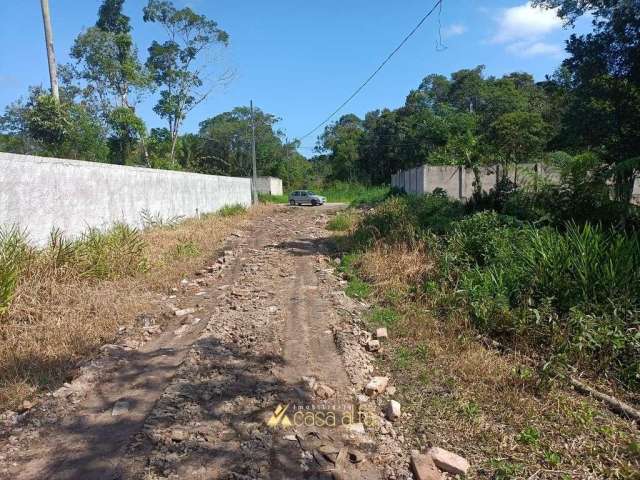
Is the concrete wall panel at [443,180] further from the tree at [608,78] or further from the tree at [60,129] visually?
the tree at [60,129]

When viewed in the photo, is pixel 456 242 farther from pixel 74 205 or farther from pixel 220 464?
pixel 74 205

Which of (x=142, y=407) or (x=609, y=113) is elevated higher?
(x=609, y=113)

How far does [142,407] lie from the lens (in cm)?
314

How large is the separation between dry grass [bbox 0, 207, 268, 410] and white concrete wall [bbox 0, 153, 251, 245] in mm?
1586

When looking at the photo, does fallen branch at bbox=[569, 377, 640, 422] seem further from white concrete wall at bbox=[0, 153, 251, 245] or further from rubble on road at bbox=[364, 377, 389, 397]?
white concrete wall at bbox=[0, 153, 251, 245]

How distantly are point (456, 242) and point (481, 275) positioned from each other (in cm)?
140

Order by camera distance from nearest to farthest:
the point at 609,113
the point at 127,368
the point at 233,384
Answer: the point at 233,384 < the point at 127,368 < the point at 609,113

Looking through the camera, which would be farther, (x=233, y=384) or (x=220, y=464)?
(x=233, y=384)

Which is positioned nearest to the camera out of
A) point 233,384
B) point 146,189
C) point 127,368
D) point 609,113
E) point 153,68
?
point 233,384

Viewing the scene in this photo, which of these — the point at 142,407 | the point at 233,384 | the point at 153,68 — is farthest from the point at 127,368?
the point at 153,68

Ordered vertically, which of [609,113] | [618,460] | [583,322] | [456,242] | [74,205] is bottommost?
[618,460]

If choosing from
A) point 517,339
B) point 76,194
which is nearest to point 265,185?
point 76,194

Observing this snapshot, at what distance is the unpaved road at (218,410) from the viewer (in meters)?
2.54

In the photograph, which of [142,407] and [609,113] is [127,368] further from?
[609,113]
